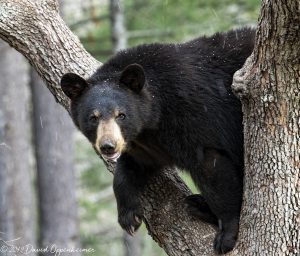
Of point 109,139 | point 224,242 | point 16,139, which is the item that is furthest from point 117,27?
point 224,242

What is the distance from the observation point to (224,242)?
5.34 metres

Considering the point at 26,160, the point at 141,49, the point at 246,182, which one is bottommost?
the point at 26,160

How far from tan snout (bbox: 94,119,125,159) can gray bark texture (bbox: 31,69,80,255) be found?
7.50 m

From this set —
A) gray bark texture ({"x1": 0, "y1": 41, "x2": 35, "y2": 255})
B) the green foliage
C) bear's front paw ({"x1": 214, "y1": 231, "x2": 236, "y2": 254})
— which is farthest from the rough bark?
gray bark texture ({"x1": 0, "y1": 41, "x2": 35, "y2": 255})

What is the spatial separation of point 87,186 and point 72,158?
6.24m

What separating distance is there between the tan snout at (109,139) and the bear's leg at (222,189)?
699 mm

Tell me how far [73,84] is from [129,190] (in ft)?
3.44

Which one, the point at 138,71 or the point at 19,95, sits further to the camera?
the point at 19,95

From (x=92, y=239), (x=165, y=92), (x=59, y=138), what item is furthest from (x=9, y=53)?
(x=165, y=92)

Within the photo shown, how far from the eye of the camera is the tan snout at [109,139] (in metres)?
5.28

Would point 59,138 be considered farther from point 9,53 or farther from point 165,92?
point 165,92

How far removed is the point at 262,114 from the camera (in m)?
4.73

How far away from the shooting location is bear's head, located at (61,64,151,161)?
17.8 feet

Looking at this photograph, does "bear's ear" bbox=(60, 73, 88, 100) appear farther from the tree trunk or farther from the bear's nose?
the tree trunk
